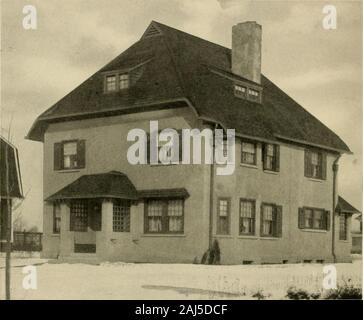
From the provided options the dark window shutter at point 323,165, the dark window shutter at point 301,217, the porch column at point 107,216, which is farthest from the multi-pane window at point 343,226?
the porch column at point 107,216

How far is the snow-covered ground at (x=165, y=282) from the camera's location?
1586 cm

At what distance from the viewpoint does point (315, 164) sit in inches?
1105

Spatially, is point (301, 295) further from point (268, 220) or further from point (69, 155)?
point (69, 155)

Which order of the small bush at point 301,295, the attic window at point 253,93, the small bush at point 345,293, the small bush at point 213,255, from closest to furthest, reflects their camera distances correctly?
the small bush at point 301,295
the small bush at point 345,293
the small bush at point 213,255
the attic window at point 253,93

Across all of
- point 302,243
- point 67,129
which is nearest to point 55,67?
point 67,129

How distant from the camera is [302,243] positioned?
1073 inches

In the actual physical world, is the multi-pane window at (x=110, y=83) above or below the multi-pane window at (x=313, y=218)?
above

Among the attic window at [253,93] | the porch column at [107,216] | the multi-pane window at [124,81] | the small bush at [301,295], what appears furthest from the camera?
the attic window at [253,93]

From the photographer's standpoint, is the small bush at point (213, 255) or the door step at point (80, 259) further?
the door step at point (80, 259)

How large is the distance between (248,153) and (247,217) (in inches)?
86.0

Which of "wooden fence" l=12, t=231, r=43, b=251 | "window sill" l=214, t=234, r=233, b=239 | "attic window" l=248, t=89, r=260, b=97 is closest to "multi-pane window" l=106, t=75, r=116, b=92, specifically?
"attic window" l=248, t=89, r=260, b=97

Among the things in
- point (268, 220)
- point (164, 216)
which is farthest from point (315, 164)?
point (164, 216)

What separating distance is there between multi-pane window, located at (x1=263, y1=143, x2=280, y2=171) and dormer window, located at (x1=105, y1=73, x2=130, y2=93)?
541cm

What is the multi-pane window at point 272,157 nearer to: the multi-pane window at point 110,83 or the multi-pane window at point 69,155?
the multi-pane window at point 110,83
